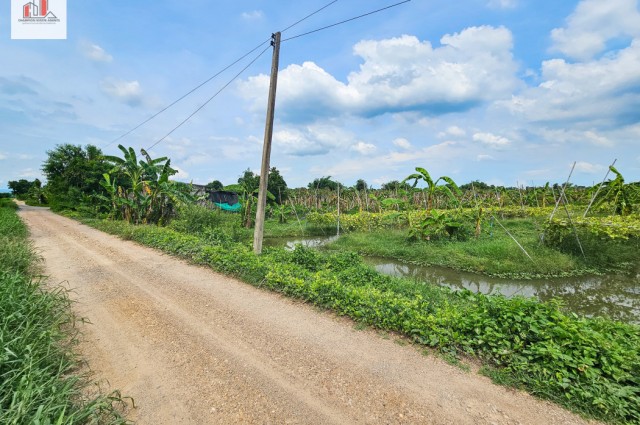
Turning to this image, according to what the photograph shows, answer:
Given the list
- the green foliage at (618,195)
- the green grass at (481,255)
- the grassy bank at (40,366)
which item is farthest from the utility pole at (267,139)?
the green foliage at (618,195)

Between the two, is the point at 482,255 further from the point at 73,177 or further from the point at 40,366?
the point at 73,177

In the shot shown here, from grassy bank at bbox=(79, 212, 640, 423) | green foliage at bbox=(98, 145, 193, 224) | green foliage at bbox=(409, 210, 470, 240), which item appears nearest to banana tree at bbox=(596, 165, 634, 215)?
green foliage at bbox=(409, 210, 470, 240)

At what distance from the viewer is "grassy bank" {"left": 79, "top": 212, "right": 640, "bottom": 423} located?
272 cm

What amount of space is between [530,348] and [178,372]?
153 inches

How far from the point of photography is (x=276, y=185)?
26703 millimetres

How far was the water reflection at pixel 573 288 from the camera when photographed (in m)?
6.20

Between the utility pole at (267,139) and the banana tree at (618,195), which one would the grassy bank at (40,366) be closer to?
the utility pole at (267,139)

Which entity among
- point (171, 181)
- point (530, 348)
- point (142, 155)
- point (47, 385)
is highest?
point (142, 155)

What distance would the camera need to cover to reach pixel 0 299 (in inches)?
146

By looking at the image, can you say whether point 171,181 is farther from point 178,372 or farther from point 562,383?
point 562,383

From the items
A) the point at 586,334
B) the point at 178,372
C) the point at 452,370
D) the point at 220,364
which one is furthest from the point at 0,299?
the point at 586,334

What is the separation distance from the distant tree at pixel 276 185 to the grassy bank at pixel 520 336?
21.0m

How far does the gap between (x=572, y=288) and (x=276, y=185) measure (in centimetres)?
2238

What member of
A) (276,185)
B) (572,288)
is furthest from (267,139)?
(276,185)
